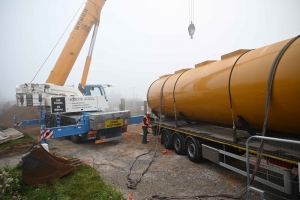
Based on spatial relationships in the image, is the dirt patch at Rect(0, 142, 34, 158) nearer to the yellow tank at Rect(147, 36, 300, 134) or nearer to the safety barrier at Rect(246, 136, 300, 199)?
the yellow tank at Rect(147, 36, 300, 134)

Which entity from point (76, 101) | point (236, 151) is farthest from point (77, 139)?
point (236, 151)

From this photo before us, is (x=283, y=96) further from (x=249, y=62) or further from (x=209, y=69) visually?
(x=209, y=69)

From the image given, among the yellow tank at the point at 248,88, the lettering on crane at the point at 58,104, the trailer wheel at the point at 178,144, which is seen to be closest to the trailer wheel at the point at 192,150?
the trailer wheel at the point at 178,144

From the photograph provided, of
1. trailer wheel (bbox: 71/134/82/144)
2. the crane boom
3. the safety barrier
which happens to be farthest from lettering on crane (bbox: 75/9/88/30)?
the safety barrier

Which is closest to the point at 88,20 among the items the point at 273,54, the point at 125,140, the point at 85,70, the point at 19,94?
the point at 85,70

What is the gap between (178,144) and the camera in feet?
25.2

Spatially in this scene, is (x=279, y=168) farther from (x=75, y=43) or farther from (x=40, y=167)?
(x=75, y=43)

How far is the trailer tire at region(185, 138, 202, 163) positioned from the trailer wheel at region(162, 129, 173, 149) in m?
1.16

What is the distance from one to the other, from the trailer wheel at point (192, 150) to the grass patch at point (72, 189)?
3.16m

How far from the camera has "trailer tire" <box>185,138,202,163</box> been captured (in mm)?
6441

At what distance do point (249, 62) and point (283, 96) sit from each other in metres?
1.33

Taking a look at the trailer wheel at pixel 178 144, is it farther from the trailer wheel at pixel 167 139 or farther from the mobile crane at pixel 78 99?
the mobile crane at pixel 78 99

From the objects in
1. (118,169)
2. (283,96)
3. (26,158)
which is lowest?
(118,169)

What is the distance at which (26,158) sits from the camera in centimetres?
505
